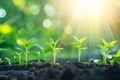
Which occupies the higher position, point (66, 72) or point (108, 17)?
point (108, 17)

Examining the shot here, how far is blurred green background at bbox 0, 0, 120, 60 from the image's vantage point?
19.0 ft

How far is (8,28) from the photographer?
17.4 feet

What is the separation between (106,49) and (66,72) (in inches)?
57.7

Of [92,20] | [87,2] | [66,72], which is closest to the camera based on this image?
[66,72]

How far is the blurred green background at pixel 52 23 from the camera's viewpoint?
19.0 feet

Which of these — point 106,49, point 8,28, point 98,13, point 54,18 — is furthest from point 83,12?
point 106,49

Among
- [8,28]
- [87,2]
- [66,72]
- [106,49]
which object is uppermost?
[87,2]

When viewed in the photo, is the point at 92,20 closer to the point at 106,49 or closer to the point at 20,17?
the point at 20,17

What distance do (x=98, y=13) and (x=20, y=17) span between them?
4.33 ft

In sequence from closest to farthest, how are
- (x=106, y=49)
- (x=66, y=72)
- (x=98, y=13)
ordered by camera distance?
1. (x=66, y=72)
2. (x=106, y=49)
3. (x=98, y=13)

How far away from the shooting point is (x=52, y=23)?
606cm

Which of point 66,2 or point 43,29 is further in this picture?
point 43,29

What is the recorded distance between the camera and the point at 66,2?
5.79m

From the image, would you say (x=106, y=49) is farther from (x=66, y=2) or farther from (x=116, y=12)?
(x=66, y=2)
